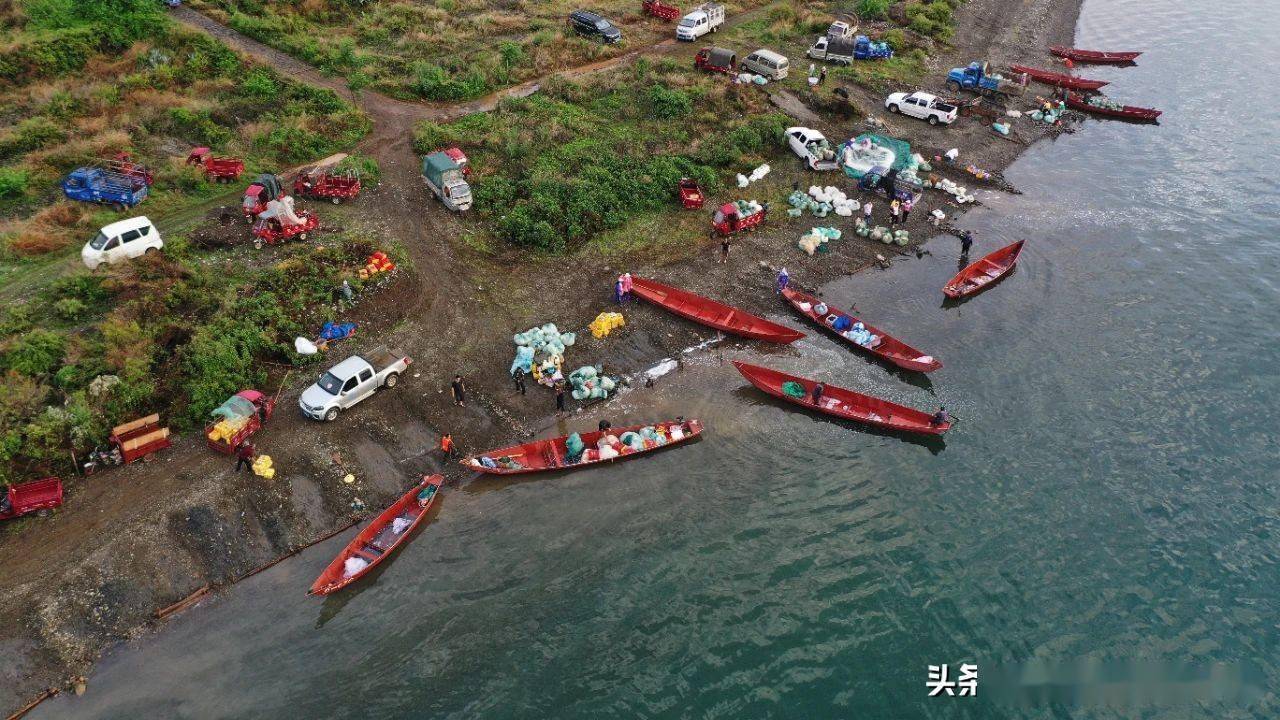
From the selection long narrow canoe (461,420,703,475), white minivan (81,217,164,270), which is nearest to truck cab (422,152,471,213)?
white minivan (81,217,164,270)

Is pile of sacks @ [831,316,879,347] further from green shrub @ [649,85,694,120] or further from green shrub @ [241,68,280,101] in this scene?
green shrub @ [241,68,280,101]

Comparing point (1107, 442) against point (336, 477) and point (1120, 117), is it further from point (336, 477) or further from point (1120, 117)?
point (1120, 117)

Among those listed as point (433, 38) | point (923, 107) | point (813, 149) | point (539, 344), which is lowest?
point (539, 344)

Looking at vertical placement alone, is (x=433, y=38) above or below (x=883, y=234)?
above

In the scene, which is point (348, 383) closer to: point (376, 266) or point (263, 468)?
point (263, 468)

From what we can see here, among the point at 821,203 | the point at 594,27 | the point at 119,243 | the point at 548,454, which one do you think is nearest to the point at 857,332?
the point at 821,203

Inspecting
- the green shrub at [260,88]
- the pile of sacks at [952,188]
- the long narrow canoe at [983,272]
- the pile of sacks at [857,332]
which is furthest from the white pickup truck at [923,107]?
the green shrub at [260,88]
